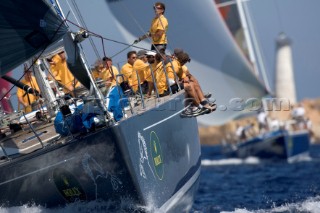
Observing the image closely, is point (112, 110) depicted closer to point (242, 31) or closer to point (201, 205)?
point (201, 205)

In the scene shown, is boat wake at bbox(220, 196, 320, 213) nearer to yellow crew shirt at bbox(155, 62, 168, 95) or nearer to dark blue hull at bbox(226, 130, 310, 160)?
yellow crew shirt at bbox(155, 62, 168, 95)

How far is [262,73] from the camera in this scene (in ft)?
81.1

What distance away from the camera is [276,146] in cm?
2572

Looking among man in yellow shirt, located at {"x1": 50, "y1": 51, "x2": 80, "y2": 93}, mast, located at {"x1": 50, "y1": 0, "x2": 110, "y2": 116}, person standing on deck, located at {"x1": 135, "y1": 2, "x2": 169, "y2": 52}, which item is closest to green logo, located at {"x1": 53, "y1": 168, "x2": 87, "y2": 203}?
mast, located at {"x1": 50, "y1": 0, "x2": 110, "y2": 116}

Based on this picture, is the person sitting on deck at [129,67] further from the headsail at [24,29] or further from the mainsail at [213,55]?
the mainsail at [213,55]

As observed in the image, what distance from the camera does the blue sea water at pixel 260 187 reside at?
13.3m

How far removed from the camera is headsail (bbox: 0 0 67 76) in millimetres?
10297

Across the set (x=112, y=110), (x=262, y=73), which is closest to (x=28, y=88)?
(x=112, y=110)

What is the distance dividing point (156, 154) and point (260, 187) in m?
6.62

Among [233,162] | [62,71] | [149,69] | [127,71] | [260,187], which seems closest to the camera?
[149,69]

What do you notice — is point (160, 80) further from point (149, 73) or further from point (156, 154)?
point (156, 154)

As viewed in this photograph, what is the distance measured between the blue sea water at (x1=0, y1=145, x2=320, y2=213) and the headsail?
5.85ft

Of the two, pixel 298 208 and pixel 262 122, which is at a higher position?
pixel 298 208

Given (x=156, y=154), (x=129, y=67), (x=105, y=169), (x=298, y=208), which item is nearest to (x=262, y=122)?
(x=129, y=67)
